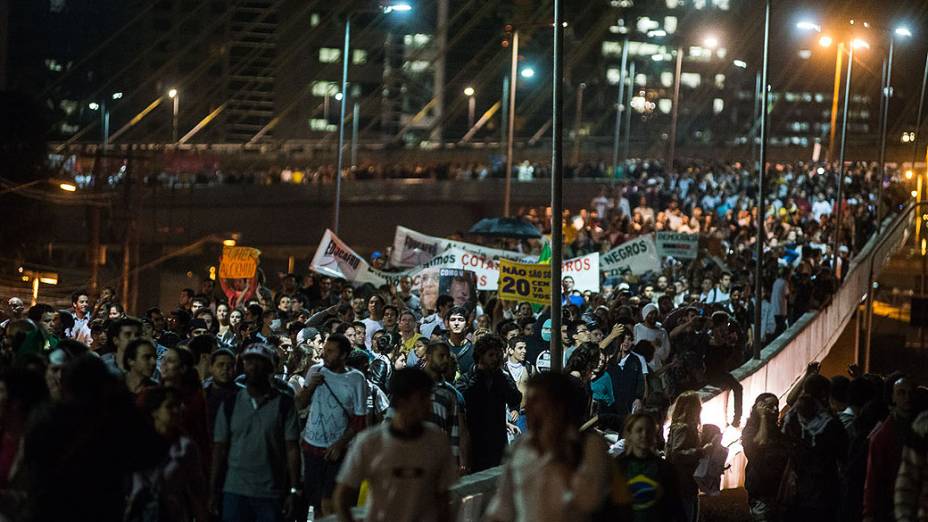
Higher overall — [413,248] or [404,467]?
[413,248]

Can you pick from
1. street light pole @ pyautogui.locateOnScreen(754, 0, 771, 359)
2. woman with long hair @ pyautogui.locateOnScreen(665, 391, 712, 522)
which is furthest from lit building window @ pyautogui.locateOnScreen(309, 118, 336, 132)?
woman with long hair @ pyautogui.locateOnScreen(665, 391, 712, 522)

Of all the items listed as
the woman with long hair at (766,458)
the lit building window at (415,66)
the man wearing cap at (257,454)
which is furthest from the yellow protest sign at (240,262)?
the lit building window at (415,66)

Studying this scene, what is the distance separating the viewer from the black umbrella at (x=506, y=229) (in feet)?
98.1

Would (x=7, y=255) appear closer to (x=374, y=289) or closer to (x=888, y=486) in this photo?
(x=374, y=289)

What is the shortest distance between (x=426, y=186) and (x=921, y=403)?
164ft

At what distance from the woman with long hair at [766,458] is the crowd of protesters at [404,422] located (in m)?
0.02

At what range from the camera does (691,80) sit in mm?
177250

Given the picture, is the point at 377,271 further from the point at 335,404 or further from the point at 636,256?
the point at 335,404

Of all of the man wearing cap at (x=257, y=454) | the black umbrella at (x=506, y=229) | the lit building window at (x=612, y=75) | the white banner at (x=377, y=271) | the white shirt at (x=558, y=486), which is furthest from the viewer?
the lit building window at (x=612, y=75)

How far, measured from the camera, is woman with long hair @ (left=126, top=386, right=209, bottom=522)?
7906 millimetres

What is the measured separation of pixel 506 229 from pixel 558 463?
77.6 ft

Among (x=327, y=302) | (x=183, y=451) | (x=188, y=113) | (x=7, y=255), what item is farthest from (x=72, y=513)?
(x=188, y=113)

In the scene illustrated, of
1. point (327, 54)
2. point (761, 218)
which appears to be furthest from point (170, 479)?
point (327, 54)

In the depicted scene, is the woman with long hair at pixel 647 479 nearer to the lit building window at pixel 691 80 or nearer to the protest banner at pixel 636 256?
the protest banner at pixel 636 256
